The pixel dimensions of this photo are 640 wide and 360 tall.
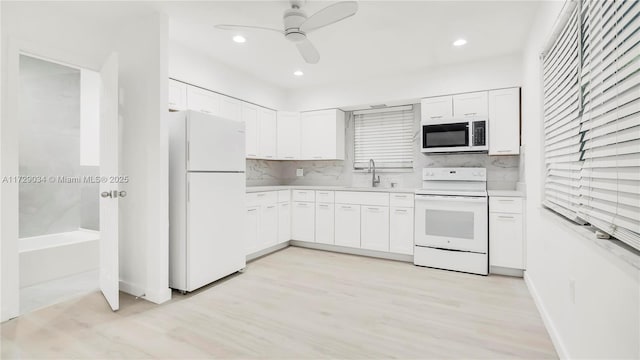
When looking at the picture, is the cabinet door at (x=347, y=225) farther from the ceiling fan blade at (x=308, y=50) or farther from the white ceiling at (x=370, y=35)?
the ceiling fan blade at (x=308, y=50)

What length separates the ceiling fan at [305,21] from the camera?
213 cm

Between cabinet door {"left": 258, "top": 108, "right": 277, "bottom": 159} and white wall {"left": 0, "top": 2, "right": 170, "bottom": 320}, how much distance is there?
1925 mm

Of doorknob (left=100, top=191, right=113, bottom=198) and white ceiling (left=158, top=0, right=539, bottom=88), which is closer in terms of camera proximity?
doorknob (left=100, top=191, right=113, bottom=198)

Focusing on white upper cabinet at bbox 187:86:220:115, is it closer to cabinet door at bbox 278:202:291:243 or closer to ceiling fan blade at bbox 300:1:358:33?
cabinet door at bbox 278:202:291:243

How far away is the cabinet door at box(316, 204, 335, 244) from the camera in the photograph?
4.44 m

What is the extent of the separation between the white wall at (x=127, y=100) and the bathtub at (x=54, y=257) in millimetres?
958

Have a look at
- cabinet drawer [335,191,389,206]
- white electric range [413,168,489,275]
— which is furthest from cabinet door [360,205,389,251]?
white electric range [413,168,489,275]

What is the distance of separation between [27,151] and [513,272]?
6.00 meters

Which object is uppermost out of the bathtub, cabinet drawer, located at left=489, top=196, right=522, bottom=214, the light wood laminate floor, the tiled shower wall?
the tiled shower wall

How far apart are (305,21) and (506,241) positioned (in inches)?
118

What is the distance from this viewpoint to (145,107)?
279 centimetres

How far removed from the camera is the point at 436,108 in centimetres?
410

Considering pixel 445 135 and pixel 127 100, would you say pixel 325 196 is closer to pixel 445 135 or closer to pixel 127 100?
pixel 445 135

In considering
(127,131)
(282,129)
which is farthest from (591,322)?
(282,129)
